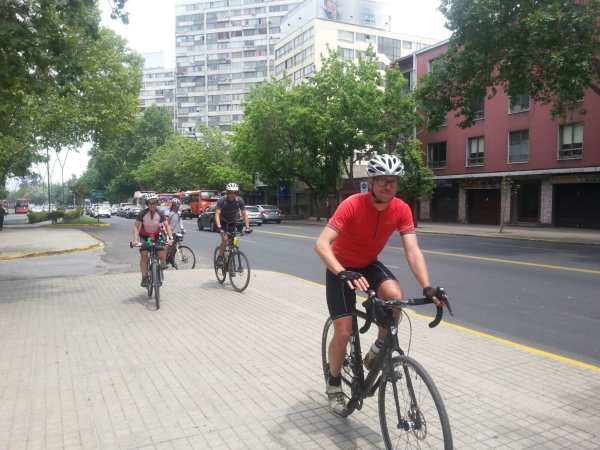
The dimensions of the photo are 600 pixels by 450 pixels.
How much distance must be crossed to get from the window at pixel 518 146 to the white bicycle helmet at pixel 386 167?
30.3m

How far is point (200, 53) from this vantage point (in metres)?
105

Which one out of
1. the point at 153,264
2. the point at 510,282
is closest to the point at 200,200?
the point at 510,282

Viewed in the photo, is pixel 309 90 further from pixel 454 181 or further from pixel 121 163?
pixel 121 163

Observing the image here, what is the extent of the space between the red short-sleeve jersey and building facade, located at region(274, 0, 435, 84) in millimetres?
60654

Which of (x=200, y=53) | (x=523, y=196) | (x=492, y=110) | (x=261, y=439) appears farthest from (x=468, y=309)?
(x=200, y=53)

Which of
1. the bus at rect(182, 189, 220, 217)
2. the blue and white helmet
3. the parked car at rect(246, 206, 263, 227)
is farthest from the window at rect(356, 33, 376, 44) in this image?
the blue and white helmet

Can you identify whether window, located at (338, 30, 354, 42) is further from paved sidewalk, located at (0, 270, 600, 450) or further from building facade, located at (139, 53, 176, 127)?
building facade, located at (139, 53, 176, 127)

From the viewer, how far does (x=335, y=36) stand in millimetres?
66000

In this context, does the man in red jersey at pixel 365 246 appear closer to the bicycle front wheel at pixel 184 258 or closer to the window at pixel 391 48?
the bicycle front wheel at pixel 184 258

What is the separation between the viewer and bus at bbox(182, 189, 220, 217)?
155 ft

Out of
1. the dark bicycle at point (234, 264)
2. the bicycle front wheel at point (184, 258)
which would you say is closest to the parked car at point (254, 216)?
the bicycle front wheel at point (184, 258)

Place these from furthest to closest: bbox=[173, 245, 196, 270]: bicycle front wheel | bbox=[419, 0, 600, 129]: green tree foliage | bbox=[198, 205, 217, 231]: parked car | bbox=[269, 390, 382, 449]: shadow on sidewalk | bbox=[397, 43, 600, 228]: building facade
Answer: bbox=[198, 205, 217, 231]: parked car < bbox=[397, 43, 600, 228]: building facade < bbox=[419, 0, 600, 129]: green tree foliage < bbox=[173, 245, 196, 270]: bicycle front wheel < bbox=[269, 390, 382, 449]: shadow on sidewalk

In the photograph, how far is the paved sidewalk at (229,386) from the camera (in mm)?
3574

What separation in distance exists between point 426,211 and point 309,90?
39.4 feet
